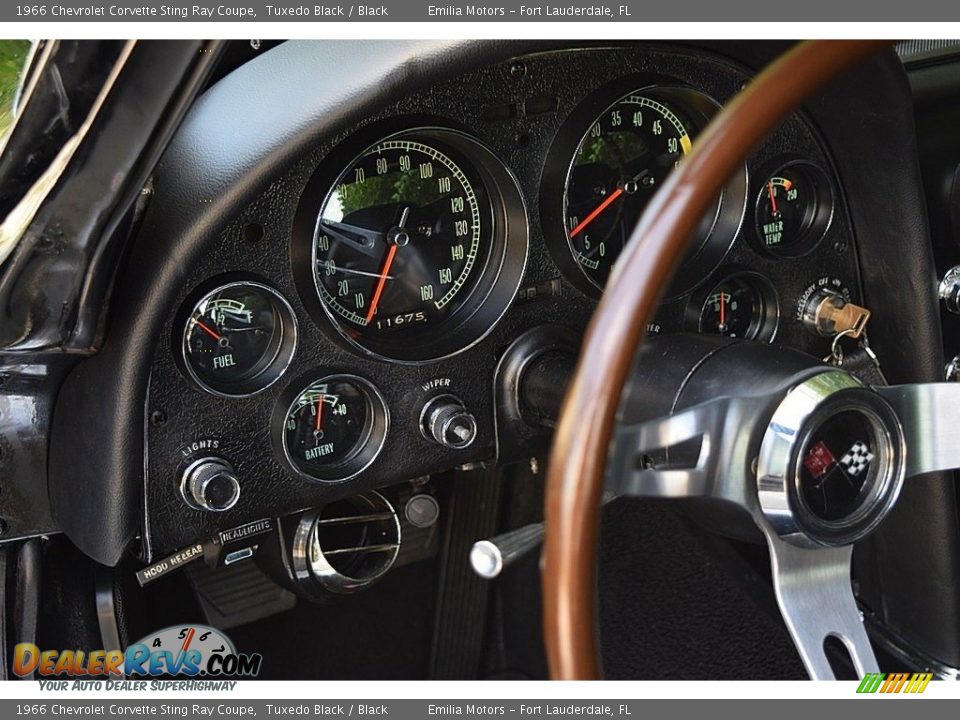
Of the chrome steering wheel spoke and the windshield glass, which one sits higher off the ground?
the windshield glass

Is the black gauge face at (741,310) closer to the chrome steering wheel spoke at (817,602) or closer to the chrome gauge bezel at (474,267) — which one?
the chrome gauge bezel at (474,267)

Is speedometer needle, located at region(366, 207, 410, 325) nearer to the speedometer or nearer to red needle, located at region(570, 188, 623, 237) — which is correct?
the speedometer

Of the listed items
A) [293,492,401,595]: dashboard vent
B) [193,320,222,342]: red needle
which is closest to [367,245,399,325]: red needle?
[193,320,222,342]: red needle

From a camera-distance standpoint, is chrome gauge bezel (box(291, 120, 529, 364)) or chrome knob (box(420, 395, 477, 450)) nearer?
chrome gauge bezel (box(291, 120, 529, 364))

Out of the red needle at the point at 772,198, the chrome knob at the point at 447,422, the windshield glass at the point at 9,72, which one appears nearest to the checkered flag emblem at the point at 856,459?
the chrome knob at the point at 447,422

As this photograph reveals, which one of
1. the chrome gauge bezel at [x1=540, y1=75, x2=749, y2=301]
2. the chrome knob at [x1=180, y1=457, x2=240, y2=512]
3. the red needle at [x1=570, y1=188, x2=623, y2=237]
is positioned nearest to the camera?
the chrome knob at [x1=180, y1=457, x2=240, y2=512]

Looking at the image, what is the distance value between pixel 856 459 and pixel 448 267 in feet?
2.82

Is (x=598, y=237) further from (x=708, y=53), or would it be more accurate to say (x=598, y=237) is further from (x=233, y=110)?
(x=233, y=110)

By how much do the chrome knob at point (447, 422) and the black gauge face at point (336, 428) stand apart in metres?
0.08

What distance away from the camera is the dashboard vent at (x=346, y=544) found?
2133 mm

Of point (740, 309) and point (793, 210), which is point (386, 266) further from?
point (793, 210)

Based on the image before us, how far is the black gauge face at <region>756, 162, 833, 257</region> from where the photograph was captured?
219cm

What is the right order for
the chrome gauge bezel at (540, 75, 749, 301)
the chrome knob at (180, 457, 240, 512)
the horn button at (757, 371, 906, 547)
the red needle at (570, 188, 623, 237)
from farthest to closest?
the red needle at (570, 188, 623, 237) → the chrome gauge bezel at (540, 75, 749, 301) → the chrome knob at (180, 457, 240, 512) → the horn button at (757, 371, 906, 547)

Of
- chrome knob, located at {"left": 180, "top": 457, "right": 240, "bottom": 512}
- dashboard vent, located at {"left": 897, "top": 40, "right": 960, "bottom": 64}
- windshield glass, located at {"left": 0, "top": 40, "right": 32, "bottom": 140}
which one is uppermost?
dashboard vent, located at {"left": 897, "top": 40, "right": 960, "bottom": 64}
